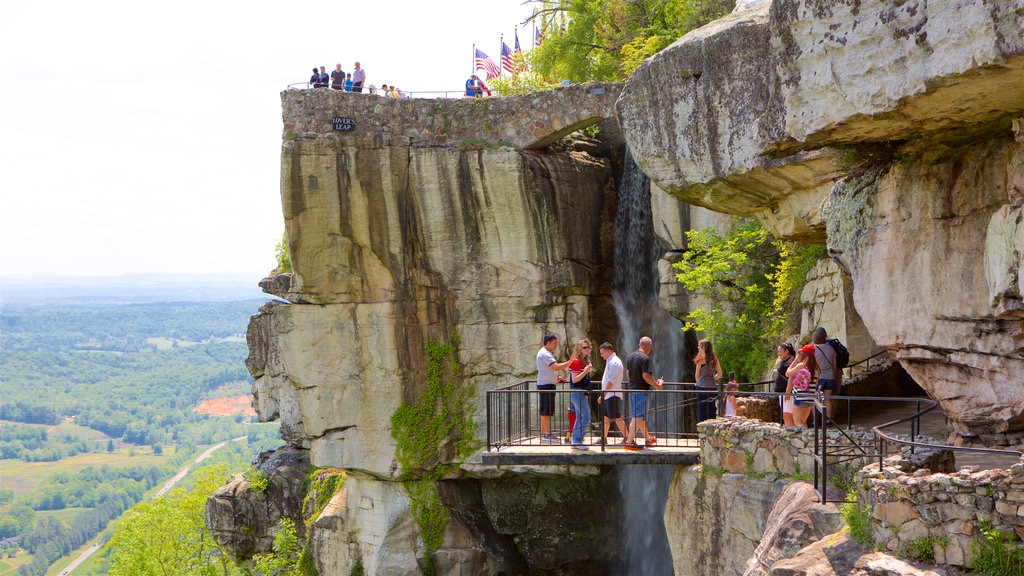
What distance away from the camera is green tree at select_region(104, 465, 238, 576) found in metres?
37.9

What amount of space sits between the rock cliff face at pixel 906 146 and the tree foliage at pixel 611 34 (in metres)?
13.4

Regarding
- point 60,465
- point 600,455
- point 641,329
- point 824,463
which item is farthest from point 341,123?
point 60,465

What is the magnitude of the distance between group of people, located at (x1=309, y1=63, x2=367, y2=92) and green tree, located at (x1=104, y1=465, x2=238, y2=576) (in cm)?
1814

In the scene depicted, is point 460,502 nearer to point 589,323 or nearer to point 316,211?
point 589,323

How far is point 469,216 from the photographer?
85.9ft

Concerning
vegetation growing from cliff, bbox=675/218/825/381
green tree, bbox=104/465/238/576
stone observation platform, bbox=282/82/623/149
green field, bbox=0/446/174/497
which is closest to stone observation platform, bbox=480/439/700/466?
vegetation growing from cliff, bbox=675/218/825/381

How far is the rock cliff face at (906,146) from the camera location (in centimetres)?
951

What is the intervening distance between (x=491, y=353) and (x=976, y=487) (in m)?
18.4

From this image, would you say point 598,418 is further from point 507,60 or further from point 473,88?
point 507,60

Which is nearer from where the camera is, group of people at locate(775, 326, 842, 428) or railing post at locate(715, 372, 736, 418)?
group of people at locate(775, 326, 842, 428)

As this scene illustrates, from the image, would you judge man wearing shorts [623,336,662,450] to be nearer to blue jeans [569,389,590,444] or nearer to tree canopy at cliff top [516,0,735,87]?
blue jeans [569,389,590,444]

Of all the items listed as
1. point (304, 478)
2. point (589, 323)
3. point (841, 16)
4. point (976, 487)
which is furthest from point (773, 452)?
point (304, 478)

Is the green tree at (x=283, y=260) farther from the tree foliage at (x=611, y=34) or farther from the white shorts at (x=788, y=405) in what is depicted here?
the white shorts at (x=788, y=405)

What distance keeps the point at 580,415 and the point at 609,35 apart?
1765 centimetres
